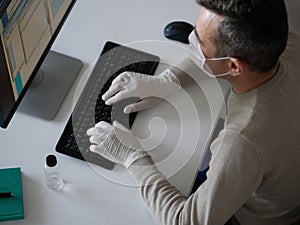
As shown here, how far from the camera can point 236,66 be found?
4.28 feet

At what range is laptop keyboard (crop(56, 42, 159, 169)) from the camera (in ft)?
4.74

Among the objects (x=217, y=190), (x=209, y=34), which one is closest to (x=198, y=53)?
(x=209, y=34)

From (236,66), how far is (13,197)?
0.58m

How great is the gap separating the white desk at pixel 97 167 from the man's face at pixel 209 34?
192mm

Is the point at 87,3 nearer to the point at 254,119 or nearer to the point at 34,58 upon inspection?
the point at 34,58

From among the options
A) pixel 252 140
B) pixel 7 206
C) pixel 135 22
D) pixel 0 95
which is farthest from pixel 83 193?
pixel 135 22

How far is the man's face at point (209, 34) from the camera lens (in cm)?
127

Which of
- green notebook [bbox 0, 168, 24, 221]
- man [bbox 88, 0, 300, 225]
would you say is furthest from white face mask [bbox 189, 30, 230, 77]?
green notebook [bbox 0, 168, 24, 221]

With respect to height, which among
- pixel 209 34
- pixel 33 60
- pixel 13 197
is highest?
pixel 209 34

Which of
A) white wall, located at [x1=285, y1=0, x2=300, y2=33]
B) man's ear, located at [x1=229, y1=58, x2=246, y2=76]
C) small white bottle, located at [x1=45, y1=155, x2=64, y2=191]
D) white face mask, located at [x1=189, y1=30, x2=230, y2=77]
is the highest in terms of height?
white wall, located at [x1=285, y1=0, x2=300, y2=33]

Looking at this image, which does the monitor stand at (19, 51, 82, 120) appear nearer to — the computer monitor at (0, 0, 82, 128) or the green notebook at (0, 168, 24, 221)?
the computer monitor at (0, 0, 82, 128)

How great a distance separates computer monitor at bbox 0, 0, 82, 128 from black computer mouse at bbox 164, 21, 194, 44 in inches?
10.5

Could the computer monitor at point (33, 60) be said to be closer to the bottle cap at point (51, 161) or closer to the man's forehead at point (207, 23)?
the bottle cap at point (51, 161)

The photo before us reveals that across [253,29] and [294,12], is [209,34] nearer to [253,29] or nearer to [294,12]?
[253,29]
